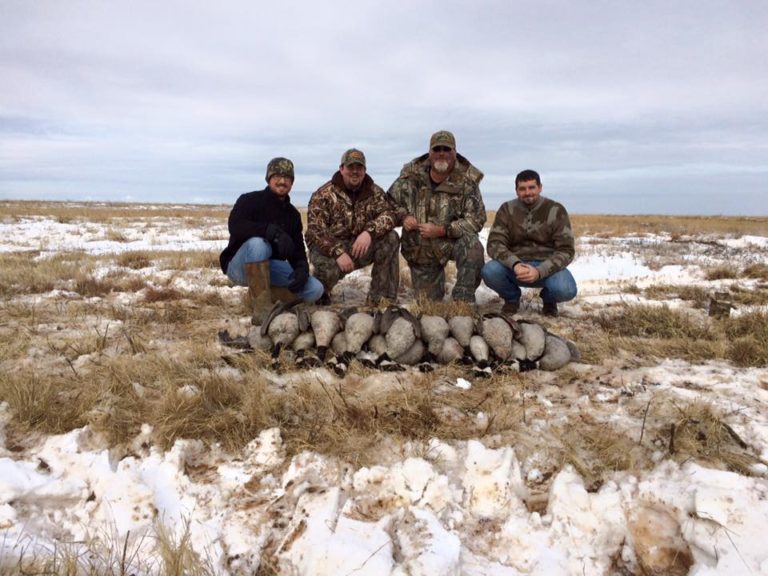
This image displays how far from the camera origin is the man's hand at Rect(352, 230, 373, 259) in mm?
5293

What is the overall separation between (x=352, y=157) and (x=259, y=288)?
5.72 ft

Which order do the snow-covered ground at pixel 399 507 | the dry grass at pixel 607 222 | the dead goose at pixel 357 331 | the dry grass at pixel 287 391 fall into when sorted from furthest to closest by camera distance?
1. the dry grass at pixel 607 222
2. the dead goose at pixel 357 331
3. the dry grass at pixel 287 391
4. the snow-covered ground at pixel 399 507

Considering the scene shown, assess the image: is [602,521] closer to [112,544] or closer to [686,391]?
[686,391]

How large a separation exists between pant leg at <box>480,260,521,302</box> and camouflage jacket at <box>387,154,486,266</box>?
0.49 m

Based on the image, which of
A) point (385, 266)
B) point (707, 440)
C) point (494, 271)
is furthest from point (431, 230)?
point (707, 440)

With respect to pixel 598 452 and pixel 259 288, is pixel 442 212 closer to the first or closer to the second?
pixel 259 288

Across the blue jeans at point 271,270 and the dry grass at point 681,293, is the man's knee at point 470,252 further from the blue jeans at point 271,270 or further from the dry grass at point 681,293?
the dry grass at point 681,293

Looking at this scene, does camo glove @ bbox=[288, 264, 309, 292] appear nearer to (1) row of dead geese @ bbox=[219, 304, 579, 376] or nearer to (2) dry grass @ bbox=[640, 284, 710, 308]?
(1) row of dead geese @ bbox=[219, 304, 579, 376]

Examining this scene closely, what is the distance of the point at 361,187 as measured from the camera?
5.57 meters

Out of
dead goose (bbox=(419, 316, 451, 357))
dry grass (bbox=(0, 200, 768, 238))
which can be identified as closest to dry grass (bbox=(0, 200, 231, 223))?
dry grass (bbox=(0, 200, 768, 238))

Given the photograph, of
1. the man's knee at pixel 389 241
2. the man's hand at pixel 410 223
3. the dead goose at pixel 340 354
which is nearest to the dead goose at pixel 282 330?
the dead goose at pixel 340 354

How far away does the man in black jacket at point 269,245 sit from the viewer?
4930 millimetres

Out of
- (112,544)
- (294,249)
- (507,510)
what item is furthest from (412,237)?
(112,544)

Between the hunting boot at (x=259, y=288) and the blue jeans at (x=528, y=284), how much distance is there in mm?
2388
